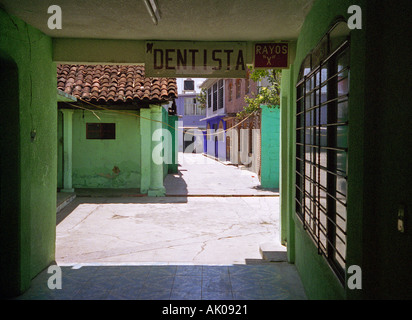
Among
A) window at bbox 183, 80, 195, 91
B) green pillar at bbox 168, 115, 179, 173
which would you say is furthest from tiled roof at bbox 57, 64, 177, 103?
window at bbox 183, 80, 195, 91

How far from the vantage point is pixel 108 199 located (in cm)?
1186

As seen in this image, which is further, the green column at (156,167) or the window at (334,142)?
the green column at (156,167)

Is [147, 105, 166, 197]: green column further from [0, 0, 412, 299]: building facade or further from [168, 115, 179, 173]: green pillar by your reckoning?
[168, 115, 179, 173]: green pillar

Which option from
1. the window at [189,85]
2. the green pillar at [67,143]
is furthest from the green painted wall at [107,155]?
the window at [189,85]

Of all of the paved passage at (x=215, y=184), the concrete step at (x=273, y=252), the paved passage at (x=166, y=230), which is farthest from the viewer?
the paved passage at (x=215, y=184)

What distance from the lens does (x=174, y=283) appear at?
5.01 m

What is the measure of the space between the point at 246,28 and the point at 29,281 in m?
4.31

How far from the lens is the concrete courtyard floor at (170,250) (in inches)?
189

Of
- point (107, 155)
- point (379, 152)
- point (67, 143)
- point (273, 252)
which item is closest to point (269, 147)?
point (107, 155)

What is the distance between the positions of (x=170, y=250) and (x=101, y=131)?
A: 316 inches

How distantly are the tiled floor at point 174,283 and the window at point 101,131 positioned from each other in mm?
8514

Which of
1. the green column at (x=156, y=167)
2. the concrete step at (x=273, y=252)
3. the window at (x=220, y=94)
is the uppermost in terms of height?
the window at (x=220, y=94)

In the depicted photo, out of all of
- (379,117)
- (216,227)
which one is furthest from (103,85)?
(379,117)

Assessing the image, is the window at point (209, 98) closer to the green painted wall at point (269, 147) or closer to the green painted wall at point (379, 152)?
the green painted wall at point (269, 147)
